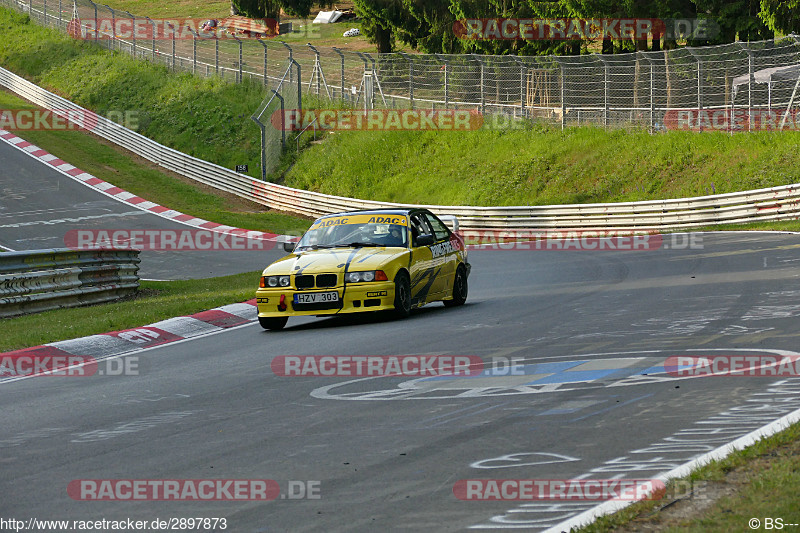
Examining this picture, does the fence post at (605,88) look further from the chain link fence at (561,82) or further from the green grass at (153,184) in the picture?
the green grass at (153,184)

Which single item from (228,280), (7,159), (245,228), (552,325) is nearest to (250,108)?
(7,159)

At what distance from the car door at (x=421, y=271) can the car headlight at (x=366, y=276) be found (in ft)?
2.12

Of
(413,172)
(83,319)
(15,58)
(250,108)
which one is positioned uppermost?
(15,58)

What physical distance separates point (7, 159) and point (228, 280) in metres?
25.5

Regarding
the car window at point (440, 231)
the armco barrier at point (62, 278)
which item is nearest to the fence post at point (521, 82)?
the armco barrier at point (62, 278)

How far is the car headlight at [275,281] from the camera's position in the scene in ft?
40.9

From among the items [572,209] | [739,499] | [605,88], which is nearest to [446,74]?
[605,88]

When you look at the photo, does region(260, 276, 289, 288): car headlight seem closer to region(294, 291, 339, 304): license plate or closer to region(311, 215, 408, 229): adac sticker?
region(294, 291, 339, 304): license plate

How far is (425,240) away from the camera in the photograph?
13453mm

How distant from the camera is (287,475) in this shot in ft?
Result: 17.7

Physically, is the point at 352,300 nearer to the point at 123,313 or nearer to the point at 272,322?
the point at 272,322

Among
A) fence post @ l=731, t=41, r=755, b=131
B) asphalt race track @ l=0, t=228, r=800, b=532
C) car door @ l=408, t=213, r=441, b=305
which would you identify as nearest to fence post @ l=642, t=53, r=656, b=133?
fence post @ l=731, t=41, r=755, b=131

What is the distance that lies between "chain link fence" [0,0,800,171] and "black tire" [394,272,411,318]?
19.9 metres

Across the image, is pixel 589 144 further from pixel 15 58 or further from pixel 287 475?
pixel 15 58
